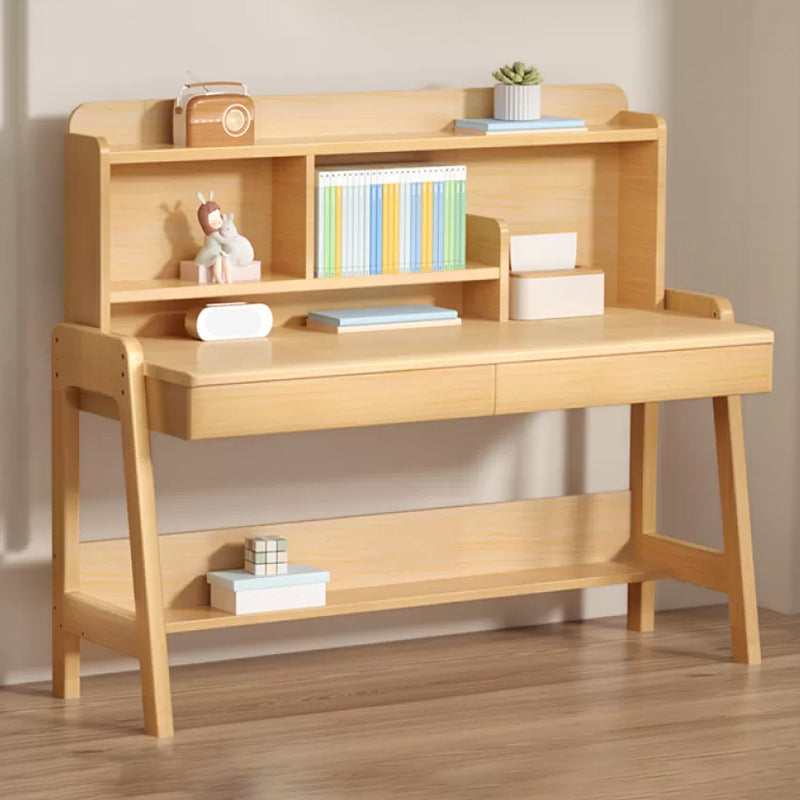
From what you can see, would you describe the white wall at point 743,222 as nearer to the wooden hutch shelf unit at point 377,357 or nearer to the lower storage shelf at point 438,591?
the wooden hutch shelf unit at point 377,357

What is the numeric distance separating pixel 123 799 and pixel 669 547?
5.07 feet

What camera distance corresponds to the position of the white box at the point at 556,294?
13.0ft

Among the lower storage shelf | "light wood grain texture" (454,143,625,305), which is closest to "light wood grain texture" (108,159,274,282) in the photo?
"light wood grain texture" (454,143,625,305)

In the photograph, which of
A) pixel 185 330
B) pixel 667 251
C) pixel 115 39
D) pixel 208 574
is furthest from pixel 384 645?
pixel 115 39

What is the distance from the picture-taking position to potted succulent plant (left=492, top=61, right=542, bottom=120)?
13.0ft

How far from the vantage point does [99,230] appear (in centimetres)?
354

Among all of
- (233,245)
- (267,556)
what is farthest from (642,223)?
(267,556)

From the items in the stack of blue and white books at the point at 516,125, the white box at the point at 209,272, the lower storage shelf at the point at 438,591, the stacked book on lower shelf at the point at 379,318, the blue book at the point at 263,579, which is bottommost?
the lower storage shelf at the point at 438,591

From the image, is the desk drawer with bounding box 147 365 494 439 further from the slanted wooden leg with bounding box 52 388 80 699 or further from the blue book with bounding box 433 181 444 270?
the blue book with bounding box 433 181 444 270

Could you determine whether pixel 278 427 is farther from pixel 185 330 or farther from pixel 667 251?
pixel 667 251

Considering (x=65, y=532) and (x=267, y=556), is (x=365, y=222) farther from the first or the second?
(x=65, y=532)

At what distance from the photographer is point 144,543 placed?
341 cm

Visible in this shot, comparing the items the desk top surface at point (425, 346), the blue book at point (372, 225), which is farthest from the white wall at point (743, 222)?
the blue book at point (372, 225)

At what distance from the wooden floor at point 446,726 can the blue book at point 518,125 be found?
114 centimetres
